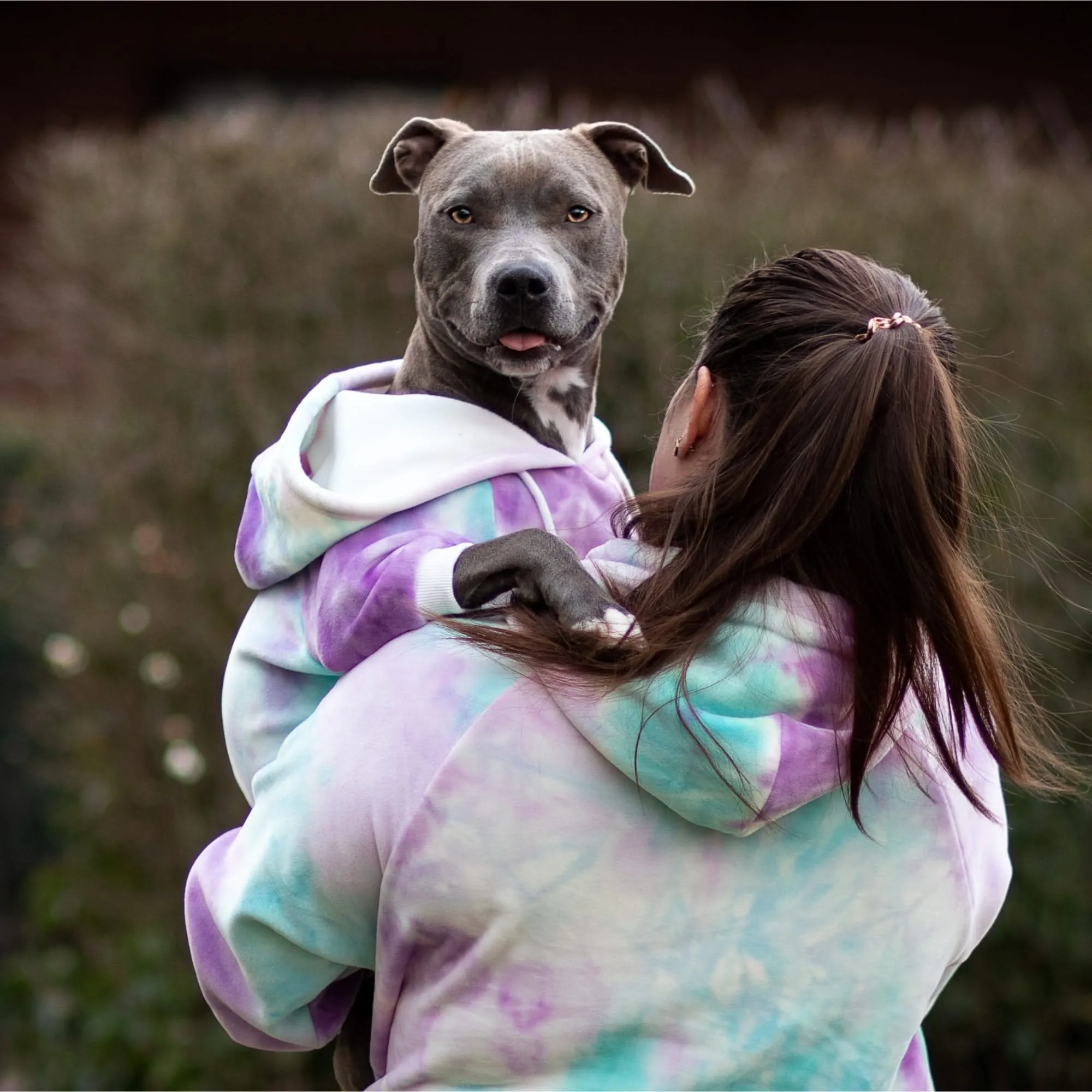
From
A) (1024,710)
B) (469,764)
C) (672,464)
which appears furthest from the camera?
(1024,710)

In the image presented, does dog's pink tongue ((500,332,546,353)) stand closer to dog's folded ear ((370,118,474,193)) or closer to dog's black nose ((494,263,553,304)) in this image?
dog's black nose ((494,263,553,304))

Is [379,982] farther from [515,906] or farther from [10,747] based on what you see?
[10,747]

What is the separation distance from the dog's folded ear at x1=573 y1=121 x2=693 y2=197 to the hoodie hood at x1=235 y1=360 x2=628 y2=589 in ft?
2.08

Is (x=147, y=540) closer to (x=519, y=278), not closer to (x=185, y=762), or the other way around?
(x=185, y=762)

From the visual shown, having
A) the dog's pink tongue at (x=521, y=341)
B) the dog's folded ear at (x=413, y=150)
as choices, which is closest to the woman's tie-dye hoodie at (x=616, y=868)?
the dog's pink tongue at (x=521, y=341)

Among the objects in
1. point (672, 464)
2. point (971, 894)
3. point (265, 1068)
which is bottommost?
point (265, 1068)

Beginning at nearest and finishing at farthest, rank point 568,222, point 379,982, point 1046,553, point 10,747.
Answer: point 379,982 < point 568,222 < point 1046,553 < point 10,747

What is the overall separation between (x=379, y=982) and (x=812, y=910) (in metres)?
0.49

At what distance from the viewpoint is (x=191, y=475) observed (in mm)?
5016

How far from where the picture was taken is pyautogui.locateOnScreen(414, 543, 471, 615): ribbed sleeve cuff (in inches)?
70.5

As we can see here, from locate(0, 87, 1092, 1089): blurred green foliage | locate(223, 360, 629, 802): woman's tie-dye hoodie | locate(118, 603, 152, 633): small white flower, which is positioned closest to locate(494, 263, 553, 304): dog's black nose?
locate(223, 360, 629, 802): woman's tie-dye hoodie

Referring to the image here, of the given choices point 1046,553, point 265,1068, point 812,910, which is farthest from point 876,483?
point 265,1068

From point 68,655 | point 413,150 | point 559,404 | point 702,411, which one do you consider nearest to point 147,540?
point 68,655

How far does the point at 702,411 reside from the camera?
5.88 ft
